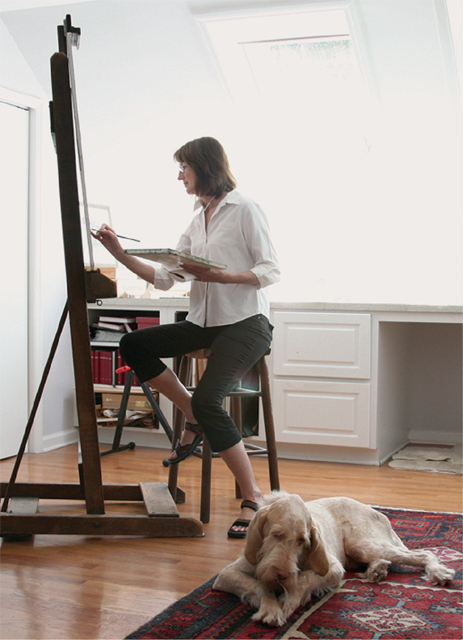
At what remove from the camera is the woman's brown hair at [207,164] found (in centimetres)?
275

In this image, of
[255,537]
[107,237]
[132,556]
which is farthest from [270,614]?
[107,237]

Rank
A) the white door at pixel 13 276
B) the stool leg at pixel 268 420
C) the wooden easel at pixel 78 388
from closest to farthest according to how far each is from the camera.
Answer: the wooden easel at pixel 78 388 < the stool leg at pixel 268 420 < the white door at pixel 13 276

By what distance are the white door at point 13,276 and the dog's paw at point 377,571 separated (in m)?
2.38

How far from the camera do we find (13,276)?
151 inches

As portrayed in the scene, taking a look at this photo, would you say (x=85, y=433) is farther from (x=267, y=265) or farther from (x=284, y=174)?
(x=284, y=174)

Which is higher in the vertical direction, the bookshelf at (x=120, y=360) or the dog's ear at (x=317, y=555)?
the bookshelf at (x=120, y=360)

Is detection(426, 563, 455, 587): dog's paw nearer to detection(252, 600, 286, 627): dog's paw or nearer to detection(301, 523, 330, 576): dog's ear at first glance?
detection(301, 523, 330, 576): dog's ear

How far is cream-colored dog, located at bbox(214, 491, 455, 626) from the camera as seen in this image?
1714 millimetres

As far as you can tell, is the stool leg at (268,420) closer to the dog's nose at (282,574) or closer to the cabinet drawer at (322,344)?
the cabinet drawer at (322,344)

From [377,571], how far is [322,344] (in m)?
1.81

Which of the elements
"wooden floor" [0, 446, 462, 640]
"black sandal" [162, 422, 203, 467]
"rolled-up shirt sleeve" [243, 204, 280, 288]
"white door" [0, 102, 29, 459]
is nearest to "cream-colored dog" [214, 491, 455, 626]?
"wooden floor" [0, 446, 462, 640]

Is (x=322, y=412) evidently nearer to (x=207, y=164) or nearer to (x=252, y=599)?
(x=207, y=164)

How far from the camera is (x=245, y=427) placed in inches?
157

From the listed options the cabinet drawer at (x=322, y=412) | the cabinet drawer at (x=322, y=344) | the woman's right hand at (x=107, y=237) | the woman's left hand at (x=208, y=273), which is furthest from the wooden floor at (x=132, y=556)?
the woman's right hand at (x=107, y=237)
